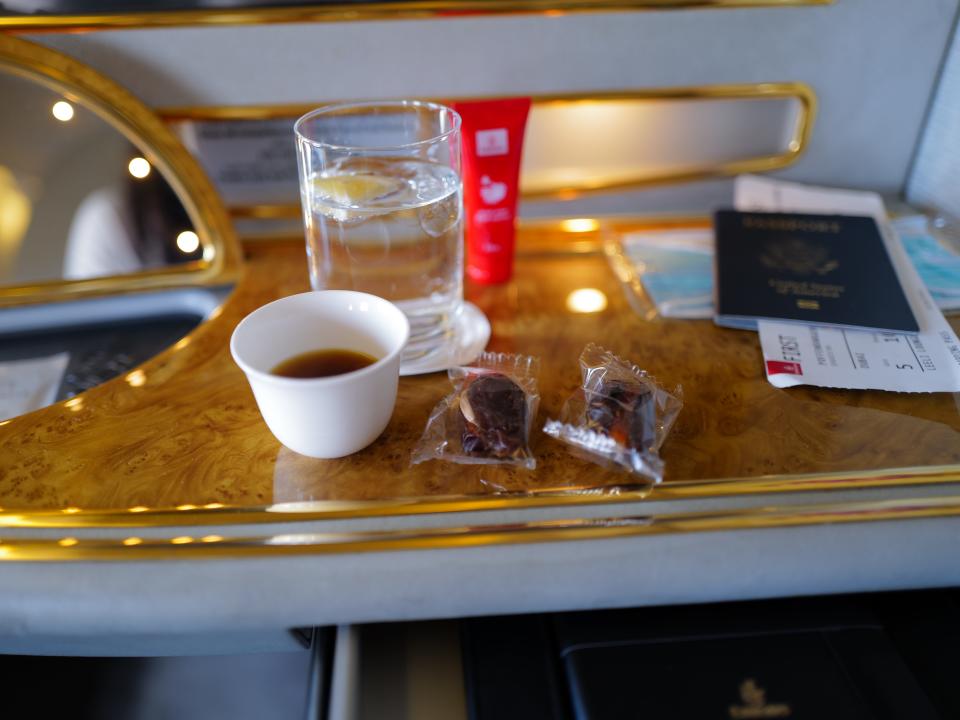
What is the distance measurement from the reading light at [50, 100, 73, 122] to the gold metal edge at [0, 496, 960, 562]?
36cm

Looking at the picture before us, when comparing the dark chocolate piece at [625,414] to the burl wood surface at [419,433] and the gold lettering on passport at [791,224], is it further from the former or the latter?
the gold lettering on passport at [791,224]

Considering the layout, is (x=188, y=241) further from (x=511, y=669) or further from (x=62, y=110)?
(x=511, y=669)

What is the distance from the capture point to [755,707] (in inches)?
15.7

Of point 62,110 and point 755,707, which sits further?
point 62,110

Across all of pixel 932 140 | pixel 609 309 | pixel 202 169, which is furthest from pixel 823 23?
pixel 202 169

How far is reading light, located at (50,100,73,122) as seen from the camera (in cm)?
60

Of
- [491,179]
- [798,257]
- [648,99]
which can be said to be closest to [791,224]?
[798,257]

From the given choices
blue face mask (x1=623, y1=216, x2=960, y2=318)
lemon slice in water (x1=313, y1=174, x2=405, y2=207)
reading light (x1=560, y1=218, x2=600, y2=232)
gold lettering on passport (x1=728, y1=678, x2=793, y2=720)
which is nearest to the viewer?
gold lettering on passport (x1=728, y1=678, x2=793, y2=720)

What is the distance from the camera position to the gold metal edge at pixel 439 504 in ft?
1.39

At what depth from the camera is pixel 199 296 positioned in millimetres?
644

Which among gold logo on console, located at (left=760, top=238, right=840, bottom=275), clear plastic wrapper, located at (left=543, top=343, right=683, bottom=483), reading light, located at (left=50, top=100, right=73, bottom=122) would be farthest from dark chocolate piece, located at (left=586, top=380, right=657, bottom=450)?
reading light, located at (left=50, top=100, right=73, bottom=122)

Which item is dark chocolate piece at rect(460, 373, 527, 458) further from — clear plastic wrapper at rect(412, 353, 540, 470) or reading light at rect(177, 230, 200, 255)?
reading light at rect(177, 230, 200, 255)

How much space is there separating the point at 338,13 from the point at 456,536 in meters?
0.45

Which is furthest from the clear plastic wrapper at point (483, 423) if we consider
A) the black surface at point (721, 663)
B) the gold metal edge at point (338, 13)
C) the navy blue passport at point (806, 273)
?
the gold metal edge at point (338, 13)
